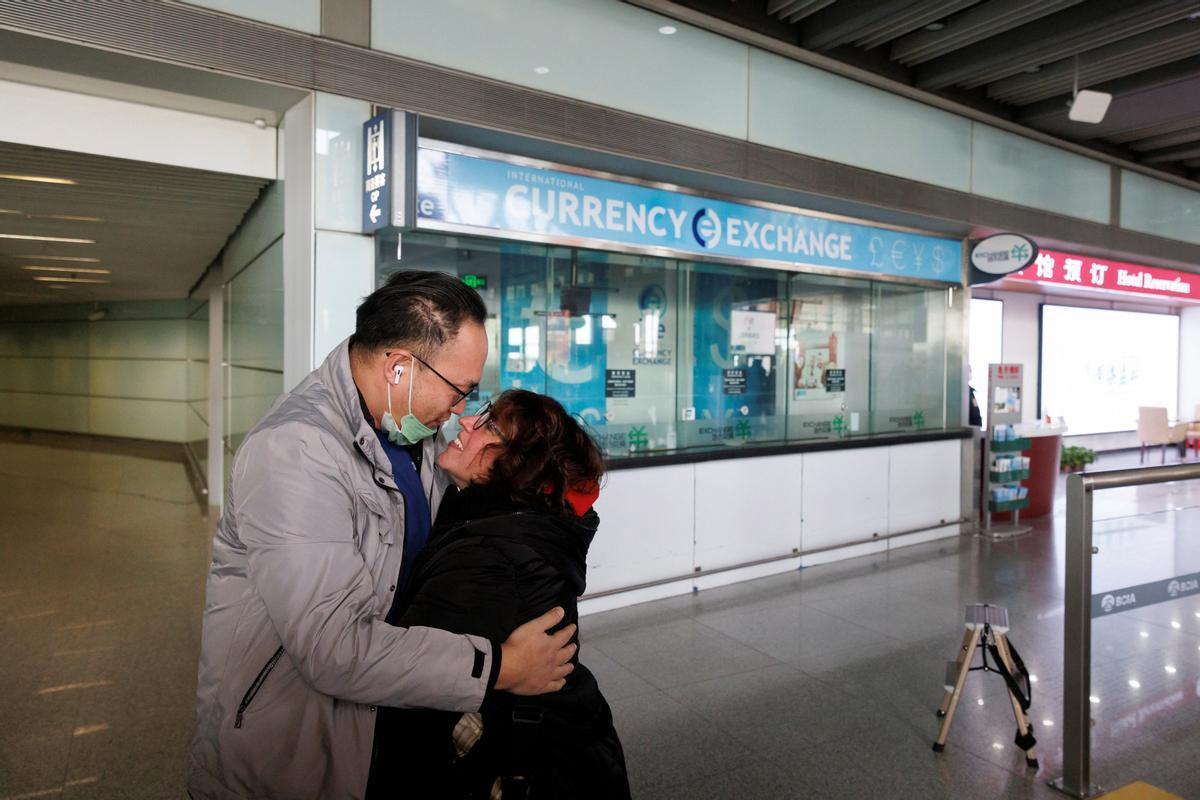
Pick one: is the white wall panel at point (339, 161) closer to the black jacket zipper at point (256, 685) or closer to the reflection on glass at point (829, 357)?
the black jacket zipper at point (256, 685)

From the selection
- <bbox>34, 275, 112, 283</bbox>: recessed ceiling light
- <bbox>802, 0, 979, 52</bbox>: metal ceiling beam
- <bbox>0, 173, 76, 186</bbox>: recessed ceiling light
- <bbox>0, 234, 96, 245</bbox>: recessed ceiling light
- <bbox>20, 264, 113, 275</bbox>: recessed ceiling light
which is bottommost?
<bbox>0, 173, 76, 186</bbox>: recessed ceiling light

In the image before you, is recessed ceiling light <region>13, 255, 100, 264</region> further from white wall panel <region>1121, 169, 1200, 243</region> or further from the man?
white wall panel <region>1121, 169, 1200, 243</region>

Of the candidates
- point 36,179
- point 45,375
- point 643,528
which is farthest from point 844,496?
point 45,375

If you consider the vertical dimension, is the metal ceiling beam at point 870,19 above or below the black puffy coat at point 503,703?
above

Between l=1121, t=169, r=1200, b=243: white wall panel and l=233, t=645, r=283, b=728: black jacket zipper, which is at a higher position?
l=1121, t=169, r=1200, b=243: white wall panel

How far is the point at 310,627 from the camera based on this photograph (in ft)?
4.36

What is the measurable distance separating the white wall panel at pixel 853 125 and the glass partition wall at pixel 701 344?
1.00 meters

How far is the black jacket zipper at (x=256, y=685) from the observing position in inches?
57.2

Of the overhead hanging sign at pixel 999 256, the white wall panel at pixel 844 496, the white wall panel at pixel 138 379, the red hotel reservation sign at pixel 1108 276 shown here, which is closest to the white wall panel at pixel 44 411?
the white wall panel at pixel 138 379

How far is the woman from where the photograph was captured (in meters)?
1.44

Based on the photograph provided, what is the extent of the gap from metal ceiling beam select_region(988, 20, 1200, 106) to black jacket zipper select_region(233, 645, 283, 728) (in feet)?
23.0

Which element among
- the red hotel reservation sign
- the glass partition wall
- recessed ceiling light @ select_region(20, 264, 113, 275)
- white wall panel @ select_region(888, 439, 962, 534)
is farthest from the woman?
recessed ceiling light @ select_region(20, 264, 113, 275)

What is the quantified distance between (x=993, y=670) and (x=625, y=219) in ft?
11.2

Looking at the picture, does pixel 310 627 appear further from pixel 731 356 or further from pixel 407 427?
pixel 731 356
